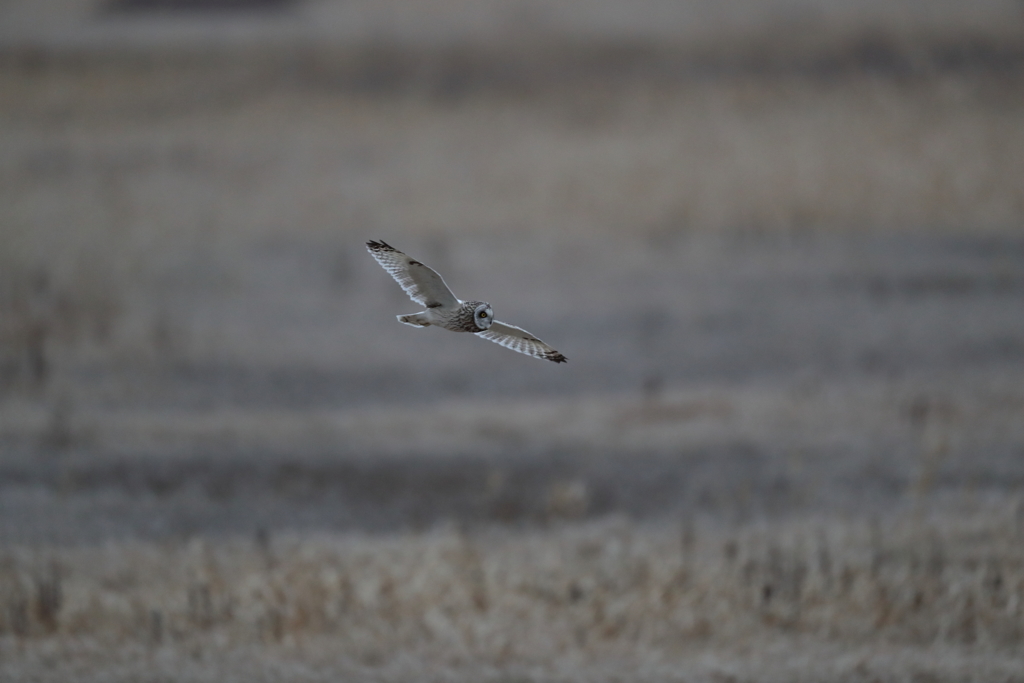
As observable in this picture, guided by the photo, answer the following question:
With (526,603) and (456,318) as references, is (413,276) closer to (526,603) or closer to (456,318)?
(456,318)

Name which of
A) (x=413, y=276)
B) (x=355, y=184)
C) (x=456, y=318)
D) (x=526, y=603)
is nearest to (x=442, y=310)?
(x=456, y=318)

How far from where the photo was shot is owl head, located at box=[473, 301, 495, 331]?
2.36 metres

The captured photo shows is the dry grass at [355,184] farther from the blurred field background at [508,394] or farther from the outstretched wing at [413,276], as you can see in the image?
the outstretched wing at [413,276]

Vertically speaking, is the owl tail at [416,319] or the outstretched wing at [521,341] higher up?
the owl tail at [416,319]

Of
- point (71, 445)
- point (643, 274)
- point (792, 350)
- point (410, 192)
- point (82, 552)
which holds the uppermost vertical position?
point (410, 192)

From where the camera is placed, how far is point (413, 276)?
8.50 feet

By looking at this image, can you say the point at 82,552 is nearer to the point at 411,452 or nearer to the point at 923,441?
the point at 411,452

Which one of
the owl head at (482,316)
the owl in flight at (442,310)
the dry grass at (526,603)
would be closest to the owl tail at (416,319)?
the owl in flight at (442,310)

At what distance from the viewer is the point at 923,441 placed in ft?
41.7

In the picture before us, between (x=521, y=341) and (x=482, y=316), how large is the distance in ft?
0.58

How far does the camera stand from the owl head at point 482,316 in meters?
2.36

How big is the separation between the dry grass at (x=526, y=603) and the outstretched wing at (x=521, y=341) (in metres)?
6.22

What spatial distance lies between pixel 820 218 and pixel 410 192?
6.97m

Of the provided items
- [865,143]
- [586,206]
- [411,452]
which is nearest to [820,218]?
[865,143]
